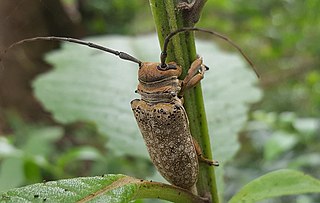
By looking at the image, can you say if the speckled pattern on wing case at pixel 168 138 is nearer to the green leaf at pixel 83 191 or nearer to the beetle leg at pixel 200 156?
the beetle leg at pixel 200 156

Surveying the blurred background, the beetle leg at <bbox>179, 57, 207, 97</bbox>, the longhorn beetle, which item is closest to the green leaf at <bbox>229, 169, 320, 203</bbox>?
the longhorn beetle

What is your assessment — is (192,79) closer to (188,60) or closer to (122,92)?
(188,60)

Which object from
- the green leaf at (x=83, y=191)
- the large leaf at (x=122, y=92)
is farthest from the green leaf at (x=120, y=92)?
the green leaf at (x=83, y=191)

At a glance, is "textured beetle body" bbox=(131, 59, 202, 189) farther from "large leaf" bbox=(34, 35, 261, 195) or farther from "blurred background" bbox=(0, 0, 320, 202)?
"blurred background" bbox=(0, 0, 320, 202)

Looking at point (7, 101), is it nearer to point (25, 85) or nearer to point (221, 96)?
point (25, 85)

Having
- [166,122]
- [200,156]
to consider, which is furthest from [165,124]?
[200,156]

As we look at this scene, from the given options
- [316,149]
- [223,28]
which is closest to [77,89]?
[316,149]
